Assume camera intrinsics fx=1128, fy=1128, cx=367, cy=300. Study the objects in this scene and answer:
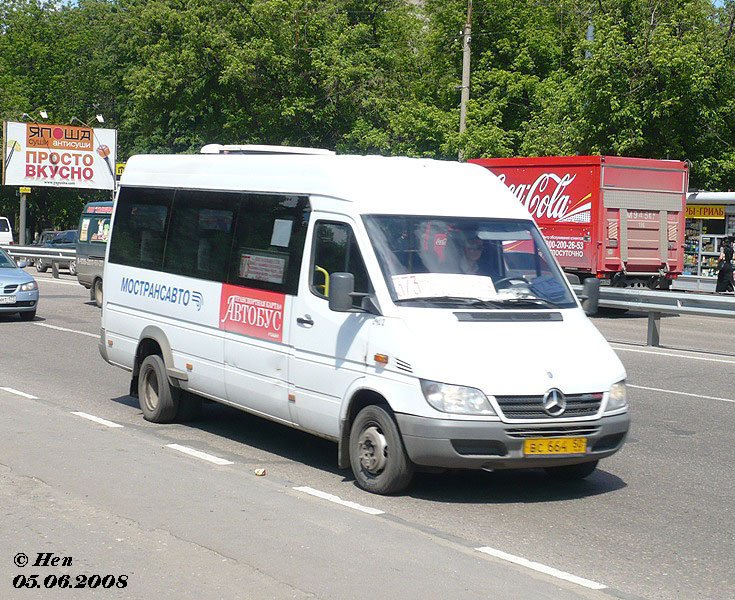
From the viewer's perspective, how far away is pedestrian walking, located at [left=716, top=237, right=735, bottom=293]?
98.6 ft

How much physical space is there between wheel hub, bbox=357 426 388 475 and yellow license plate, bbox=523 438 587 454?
96 centimetres

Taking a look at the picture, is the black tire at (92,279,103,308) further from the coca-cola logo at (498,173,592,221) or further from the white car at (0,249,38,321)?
the coca-cola logo at (498,173,592,221)

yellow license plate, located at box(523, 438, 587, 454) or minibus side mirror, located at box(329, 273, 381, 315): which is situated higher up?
minibus side mirror, located at box(329, 273, 381, 315)

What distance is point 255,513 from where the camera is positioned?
686 cm

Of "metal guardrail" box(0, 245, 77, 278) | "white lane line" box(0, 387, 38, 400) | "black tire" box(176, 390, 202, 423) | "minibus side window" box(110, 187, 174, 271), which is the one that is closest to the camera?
"black tire" box(176, 390, 202, 423)

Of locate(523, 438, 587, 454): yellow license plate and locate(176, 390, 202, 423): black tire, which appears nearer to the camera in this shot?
locate(523, 438, 587, 454): yellow license plate

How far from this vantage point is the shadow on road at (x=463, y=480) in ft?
25.3

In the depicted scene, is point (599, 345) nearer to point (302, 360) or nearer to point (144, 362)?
point (302, 360)

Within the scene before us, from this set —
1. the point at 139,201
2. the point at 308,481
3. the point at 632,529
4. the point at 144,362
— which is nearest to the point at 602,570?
the point at 632,529

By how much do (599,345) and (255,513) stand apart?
264 cm

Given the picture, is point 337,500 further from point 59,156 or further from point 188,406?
point 59,156

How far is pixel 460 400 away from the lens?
23.4 ft

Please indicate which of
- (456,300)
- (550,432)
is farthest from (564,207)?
(550,432)

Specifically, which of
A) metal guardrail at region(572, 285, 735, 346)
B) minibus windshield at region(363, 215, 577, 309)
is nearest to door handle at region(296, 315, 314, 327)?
minibus windshield at region(363, 215, 577, 309)
